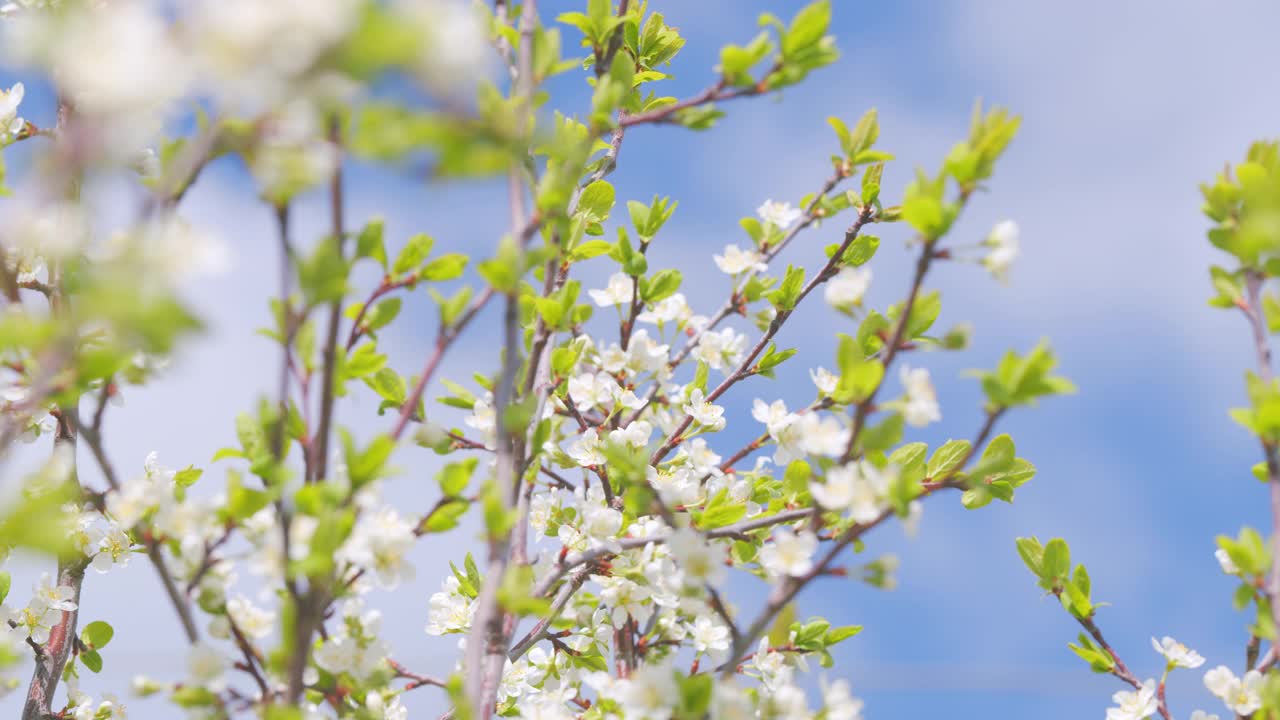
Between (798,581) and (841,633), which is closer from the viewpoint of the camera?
(798,581)

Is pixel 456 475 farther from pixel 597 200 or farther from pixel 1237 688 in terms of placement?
pixel 1237 688

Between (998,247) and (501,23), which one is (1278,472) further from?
(501,23)

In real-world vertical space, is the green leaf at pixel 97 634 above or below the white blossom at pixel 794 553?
above

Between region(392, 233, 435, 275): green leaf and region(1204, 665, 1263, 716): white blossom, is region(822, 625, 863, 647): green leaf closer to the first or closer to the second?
region(1204, 665, 1263, 716): white blossom

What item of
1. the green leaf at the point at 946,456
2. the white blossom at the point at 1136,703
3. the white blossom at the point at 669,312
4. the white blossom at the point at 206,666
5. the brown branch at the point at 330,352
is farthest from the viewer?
the white blossom at the point at 669,312

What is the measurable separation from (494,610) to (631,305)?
875 mm

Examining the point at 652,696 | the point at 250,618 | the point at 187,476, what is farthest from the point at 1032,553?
the point at 187,476

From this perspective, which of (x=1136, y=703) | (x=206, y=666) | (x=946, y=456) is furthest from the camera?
(x=946, y=456)

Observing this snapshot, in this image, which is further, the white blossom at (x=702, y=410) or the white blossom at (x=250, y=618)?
the white blossom at (x=702, y=410)

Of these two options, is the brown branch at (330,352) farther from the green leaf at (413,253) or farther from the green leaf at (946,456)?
the green leaf at (946,456)

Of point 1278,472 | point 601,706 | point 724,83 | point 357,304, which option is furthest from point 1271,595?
point 357,304

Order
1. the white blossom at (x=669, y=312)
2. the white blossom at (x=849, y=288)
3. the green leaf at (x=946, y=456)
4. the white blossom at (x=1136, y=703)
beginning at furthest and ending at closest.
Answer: the white blossom at (x=669, y=312), the green leaf at (x=946, y=456), the white blossom at (x=1136, y=703), the white blossom at (x=849, y=288)

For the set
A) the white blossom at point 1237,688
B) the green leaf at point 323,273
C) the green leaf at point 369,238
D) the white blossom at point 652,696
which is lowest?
the white blossom at point 1237,688

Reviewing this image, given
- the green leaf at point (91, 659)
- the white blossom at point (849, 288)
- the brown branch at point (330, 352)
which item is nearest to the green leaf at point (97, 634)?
the green leaf at point (91, 659)
